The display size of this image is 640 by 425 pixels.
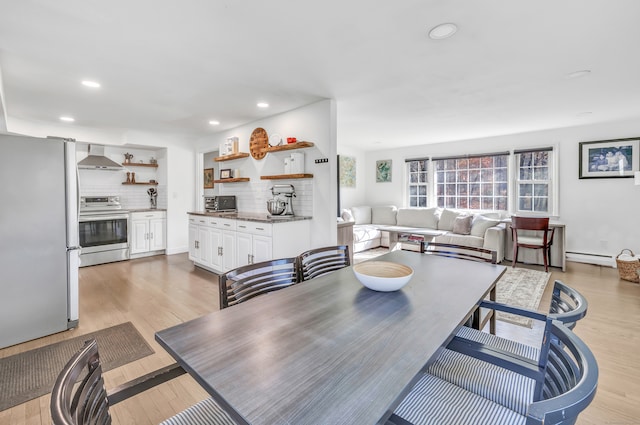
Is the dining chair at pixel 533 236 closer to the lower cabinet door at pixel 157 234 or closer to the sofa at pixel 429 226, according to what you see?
the sofa at pixel 429 226

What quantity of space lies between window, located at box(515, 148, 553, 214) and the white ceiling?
1209 mm

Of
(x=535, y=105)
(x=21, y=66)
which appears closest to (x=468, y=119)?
(x=535, y=105)

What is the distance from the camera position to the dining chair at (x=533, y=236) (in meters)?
4.60

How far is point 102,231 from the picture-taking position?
5211mm

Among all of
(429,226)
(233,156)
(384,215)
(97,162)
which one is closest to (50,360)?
(233,156)

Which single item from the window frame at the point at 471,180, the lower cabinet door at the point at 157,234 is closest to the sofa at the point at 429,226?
the window frame at the point at 471,180

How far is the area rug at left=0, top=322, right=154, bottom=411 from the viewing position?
1.94 metres

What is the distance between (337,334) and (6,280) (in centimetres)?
292

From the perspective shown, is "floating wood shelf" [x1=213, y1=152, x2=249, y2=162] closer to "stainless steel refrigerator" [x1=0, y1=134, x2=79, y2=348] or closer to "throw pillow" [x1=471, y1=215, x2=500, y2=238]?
"stainless steel refrigerator" [x1=0, y1=134, x2=79, y2=348]

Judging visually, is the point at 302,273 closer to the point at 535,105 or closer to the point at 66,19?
the point at 66,19

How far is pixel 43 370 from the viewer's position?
7.07 feet

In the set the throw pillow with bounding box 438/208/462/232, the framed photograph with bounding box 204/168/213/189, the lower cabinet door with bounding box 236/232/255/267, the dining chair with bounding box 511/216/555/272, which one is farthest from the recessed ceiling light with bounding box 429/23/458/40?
the framed photograph with bounding box 204/168/213/189

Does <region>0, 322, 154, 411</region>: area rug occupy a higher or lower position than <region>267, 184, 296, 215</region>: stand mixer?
lower

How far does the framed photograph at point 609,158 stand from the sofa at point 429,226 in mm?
1559
